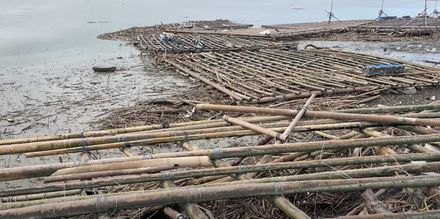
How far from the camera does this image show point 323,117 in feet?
14.1

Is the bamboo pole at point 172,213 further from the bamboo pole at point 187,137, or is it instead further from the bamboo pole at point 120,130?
the bamboo pole at point 120,130

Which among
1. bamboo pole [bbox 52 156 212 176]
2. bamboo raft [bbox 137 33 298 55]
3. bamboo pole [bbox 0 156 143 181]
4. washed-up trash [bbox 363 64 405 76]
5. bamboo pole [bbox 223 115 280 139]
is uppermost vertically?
bamboo raft [bbox 137 33 298 55]

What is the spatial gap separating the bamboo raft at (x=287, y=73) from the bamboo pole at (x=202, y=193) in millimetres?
4300

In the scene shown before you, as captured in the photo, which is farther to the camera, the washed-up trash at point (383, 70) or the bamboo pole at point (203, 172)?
the washed-up trash at point (383, 70)

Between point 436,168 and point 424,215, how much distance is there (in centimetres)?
60

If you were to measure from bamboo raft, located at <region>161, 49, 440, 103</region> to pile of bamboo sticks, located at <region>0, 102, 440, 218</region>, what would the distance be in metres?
3.10

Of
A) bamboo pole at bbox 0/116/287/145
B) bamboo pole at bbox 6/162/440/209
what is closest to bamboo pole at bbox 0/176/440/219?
bamboo pole at bbox 6/162/440/209

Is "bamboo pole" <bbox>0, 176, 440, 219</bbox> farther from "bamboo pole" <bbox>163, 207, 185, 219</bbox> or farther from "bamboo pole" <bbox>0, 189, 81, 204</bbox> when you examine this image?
"bamboo pole" <bbox>0, 189, 81, 204</bbox>

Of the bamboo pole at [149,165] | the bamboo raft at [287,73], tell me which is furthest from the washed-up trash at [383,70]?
the bamboo pole at [149,165]

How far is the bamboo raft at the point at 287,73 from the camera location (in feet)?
25.2

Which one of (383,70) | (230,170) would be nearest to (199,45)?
(383,70)

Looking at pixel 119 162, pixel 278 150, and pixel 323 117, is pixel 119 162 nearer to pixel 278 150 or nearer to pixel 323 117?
pixel 278 150

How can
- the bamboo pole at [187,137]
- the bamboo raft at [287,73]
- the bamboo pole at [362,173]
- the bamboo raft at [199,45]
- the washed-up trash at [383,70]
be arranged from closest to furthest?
the bamboo pole at [362,173] → the bamboo pole at [187,137] → the bamboo raft at [287,73] → the washed-up trash at [383,70] → the bamboo raft at [199,45]

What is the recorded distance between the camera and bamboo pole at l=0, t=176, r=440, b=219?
2.41m
